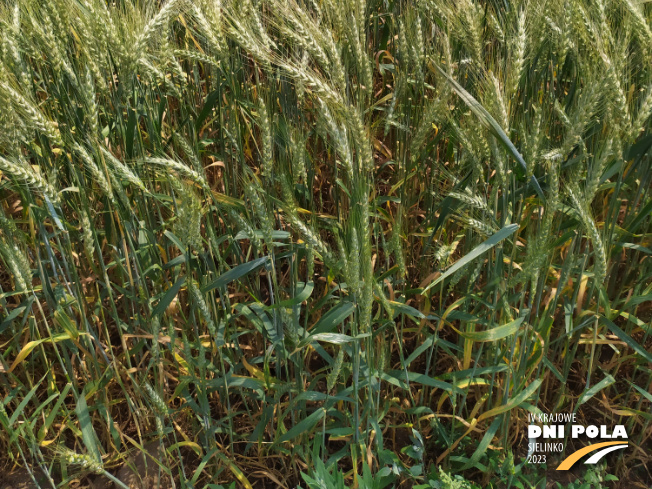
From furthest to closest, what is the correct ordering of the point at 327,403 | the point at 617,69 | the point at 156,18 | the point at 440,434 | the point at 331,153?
the point at 331,153
the point at 440,434
the point at 327,403
the point at 156,18
the point at 617,69

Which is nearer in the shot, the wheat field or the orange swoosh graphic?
the wheat field

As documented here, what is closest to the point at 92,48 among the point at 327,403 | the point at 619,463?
the point at 327,403

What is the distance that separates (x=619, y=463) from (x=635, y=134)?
1.08m

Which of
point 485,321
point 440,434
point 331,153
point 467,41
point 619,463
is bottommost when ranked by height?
point 619,463

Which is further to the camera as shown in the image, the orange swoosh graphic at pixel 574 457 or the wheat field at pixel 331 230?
the orange swoosh graphic at pixel 574 457

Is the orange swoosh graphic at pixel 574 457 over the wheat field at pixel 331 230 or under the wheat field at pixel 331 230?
under

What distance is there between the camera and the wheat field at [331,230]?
1274mm

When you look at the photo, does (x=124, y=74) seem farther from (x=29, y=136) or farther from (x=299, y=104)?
(x=299, y=104)

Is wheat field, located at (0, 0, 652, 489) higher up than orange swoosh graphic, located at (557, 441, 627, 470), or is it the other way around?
wheat field, located at (0, 0, 652, 489)

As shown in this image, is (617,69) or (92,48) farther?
(92,48)

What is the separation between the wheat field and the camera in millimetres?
1274

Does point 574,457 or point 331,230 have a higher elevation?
point 331,230

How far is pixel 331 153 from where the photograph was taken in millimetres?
2043

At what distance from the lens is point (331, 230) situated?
1.66 m
